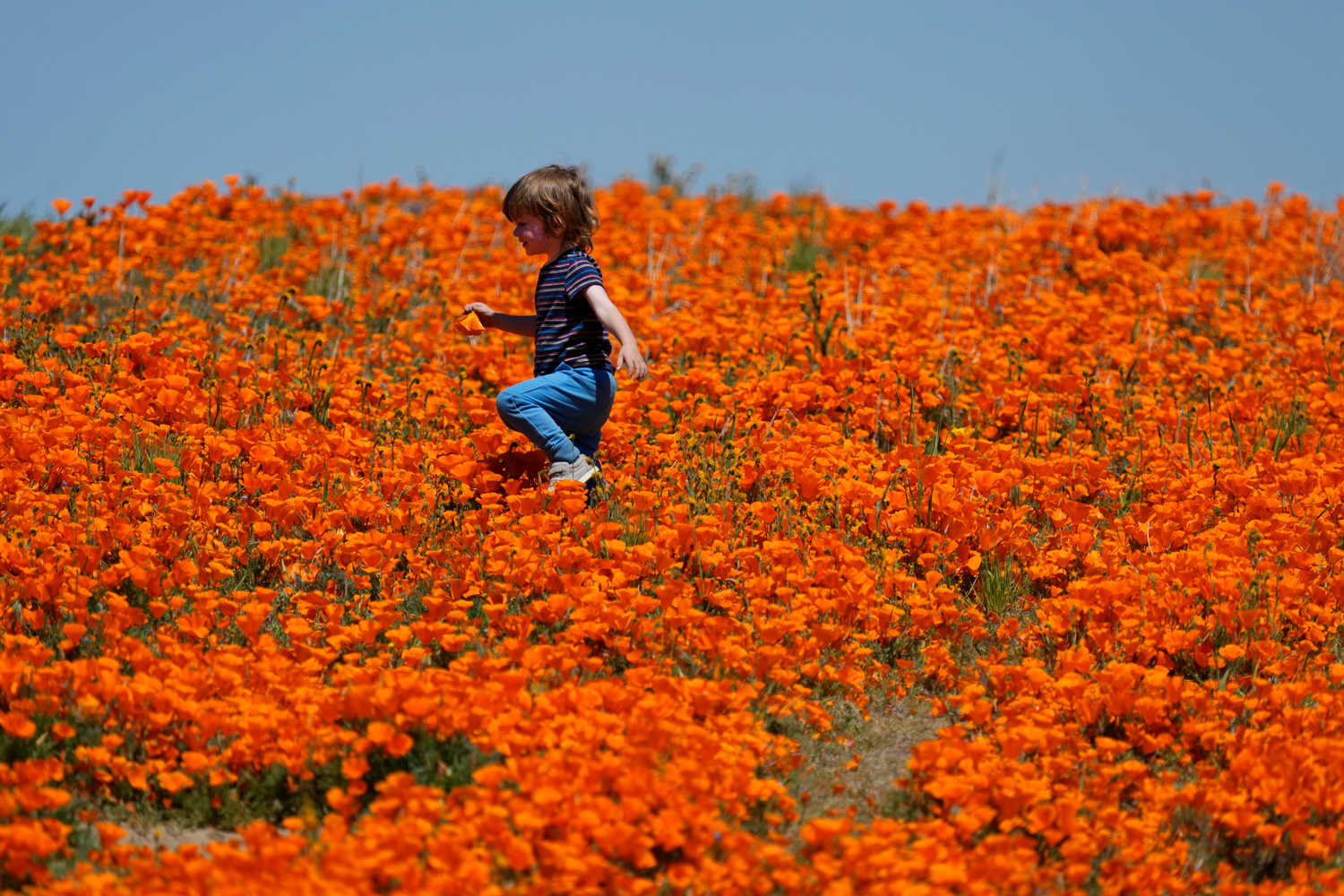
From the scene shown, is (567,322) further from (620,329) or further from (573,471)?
(573,471)

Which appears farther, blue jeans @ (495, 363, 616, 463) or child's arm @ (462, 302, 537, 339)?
child's arm @ (462, 302, 537, 339)

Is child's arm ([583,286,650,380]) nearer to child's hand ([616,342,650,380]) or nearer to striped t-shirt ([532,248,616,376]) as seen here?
child's hand ([616,342,650,380])

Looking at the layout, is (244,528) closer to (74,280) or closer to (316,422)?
(316,422)

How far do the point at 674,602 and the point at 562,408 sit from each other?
1.44m

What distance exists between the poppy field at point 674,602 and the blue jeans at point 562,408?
0.28 meters

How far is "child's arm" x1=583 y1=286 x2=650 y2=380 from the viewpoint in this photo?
15.7 feet

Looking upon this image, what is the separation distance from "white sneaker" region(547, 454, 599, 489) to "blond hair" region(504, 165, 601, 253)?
3.22 ft

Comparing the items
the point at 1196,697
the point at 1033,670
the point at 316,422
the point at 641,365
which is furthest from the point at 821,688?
the point at 316,422

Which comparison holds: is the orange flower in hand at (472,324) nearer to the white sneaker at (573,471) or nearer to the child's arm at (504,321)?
the child's arm at (504,321)

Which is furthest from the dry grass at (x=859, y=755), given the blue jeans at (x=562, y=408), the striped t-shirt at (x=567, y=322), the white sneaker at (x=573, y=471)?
the striped t-shirt at (x=567, y=322)

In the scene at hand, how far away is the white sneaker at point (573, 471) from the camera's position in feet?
16.8

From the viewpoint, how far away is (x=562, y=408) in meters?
5.23

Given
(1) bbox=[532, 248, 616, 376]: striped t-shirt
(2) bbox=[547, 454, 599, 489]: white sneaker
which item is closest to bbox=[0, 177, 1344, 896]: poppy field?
(2) bbox=[547, 454, 599, 489]: white sneaker

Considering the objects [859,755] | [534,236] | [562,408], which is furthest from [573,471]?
[859,755]
